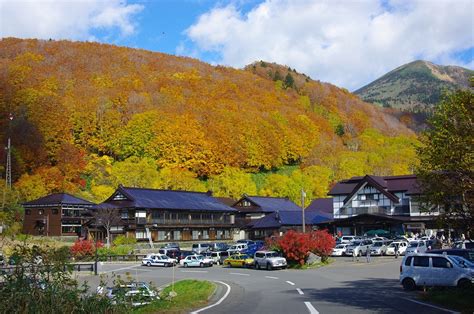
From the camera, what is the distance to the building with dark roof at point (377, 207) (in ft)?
191

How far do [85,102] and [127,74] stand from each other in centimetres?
3240

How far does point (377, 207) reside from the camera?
62.7m

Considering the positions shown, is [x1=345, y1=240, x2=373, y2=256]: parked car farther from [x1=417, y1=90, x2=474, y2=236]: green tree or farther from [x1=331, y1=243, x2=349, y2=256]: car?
[x1=417, y1=90, x2=474, y2=236]: green tree

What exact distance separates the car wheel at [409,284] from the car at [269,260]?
608 inches

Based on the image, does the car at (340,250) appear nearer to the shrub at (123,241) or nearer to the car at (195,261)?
the car at (195,261)

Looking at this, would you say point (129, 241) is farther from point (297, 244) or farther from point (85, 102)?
point (85, 102)

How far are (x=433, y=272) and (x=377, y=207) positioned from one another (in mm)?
44440

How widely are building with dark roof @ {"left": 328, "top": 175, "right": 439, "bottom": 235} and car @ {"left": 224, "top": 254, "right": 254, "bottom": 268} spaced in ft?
78.1

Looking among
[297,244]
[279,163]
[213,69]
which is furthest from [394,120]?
[297,244]

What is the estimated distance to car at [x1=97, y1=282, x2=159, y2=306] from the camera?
1144cm

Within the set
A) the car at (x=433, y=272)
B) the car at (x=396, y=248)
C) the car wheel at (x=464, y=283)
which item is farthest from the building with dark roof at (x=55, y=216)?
the car wheel at (x=464, y=283)

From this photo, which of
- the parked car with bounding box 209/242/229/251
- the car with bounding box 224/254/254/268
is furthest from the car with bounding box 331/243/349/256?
the parked car with bounding box 209/242/229/251

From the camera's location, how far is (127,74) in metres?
139

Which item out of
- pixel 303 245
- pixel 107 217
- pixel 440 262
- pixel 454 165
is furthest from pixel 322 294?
pixel 107 217
